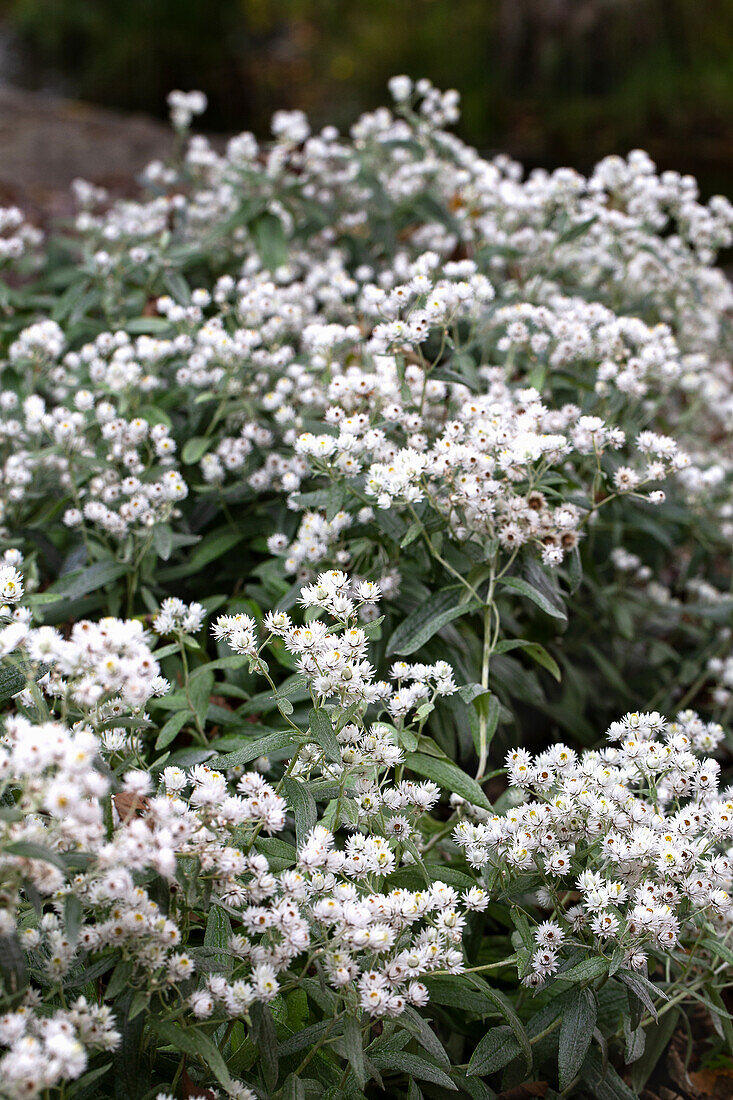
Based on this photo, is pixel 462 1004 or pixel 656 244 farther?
pixel 656 244

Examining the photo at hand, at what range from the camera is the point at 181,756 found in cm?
176

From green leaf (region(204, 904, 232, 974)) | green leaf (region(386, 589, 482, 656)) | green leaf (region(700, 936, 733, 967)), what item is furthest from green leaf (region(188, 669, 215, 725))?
green leaf (region(700, 936, 733, 967))

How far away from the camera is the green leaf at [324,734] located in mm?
1361

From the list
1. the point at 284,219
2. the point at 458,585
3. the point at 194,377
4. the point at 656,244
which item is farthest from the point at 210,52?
the point at 458,585

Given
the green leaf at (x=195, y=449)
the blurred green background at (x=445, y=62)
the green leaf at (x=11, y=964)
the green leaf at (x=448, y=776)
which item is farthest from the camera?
the blurred green background at (x=445, y=62)

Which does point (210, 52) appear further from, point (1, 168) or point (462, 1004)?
point (462, 1004)

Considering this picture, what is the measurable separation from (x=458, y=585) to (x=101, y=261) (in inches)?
65.3

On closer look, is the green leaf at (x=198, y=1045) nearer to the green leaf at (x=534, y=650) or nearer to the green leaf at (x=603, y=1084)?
the green leaf at (x=603, y=1084)

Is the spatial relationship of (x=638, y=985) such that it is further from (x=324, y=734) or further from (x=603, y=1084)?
(x=324, y=734)

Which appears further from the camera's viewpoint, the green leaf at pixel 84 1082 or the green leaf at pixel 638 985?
the green leaf at pixel 638 985

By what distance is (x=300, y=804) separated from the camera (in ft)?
4.64

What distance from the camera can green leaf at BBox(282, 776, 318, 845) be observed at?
1390 mm

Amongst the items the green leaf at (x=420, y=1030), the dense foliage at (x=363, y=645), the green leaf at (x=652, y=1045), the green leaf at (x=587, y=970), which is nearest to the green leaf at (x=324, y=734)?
the dense foliage at (x=363, y=645)

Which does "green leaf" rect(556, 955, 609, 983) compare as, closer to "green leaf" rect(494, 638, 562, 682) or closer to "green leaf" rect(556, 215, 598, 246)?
"green leaf" rect(494, 638, 562, 682)
